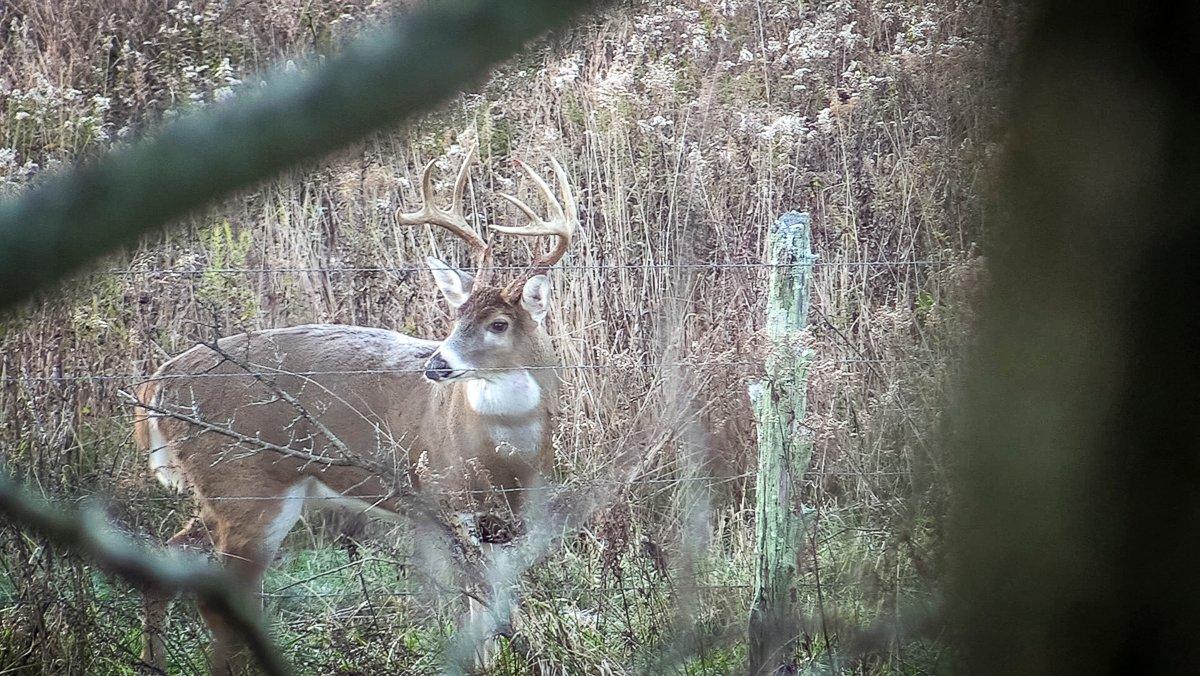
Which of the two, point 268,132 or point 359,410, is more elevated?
point 268,132

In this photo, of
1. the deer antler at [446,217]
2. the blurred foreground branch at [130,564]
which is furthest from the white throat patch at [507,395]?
the blurred foreground branch at [130,564]

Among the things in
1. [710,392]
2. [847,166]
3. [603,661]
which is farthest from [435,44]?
[847,166]

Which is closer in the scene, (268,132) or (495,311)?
(268,132)

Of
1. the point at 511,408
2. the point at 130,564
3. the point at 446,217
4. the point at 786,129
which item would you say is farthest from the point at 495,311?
the point at 130,564

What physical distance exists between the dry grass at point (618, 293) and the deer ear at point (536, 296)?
1.27 ft

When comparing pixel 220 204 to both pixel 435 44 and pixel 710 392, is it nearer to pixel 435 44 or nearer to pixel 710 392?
pixel 435 44

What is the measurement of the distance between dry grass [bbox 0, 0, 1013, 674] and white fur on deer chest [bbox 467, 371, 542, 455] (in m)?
0.28

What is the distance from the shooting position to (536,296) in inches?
192

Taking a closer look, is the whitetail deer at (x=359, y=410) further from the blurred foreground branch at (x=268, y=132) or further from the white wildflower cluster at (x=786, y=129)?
the blurred foreground branch at (x=268, y=132)

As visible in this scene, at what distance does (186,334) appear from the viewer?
18.7 ft

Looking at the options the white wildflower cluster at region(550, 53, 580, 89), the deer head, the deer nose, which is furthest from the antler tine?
the white wildflower cluster at region(550, 53, 580, 89)

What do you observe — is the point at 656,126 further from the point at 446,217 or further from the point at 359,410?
the point at 359,410

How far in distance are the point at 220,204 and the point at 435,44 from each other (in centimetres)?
6

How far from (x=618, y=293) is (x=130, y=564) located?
5.68 metres
